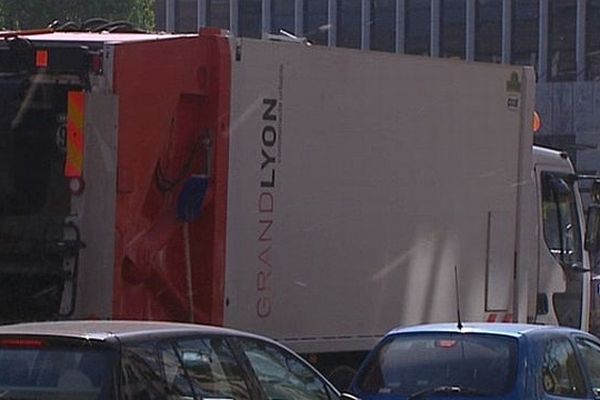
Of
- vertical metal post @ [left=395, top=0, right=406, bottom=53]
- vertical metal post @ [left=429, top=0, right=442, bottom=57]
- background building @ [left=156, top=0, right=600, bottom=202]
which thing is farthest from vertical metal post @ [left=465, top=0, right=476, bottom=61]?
vertical metal post @ [left=395, top=0, right=406, bottom=53]

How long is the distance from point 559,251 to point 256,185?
5255 mm

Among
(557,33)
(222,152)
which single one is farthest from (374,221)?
(557,33)

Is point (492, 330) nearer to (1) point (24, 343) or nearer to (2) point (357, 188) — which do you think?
(2) point (357, 188)

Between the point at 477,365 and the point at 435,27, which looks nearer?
the point at 477,365

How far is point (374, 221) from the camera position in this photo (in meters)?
13.0

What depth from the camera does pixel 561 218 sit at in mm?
16094

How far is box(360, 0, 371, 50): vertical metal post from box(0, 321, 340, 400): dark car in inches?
1852

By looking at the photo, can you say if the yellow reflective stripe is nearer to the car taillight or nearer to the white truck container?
the white truck container

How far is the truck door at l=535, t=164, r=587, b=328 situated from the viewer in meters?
15.6

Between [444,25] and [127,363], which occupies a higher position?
[444,25]

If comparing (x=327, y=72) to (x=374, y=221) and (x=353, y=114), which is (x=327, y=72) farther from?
(x=374, y=221)

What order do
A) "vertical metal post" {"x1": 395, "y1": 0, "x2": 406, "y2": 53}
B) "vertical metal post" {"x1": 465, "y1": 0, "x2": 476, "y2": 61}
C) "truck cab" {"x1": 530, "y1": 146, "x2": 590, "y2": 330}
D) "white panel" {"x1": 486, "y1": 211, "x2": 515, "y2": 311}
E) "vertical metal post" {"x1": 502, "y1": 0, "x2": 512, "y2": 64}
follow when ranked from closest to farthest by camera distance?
"white panel" {"x1": 486, "y1": 211, "x2": 515, "y2": 311}
"truck cab" {"x1": 530, "y1": 146, "x2": 590, "y2": 330}
"vertical metal post" {"x1": 502, "y1": 0, "x2": 512, "y2": 64}
"vertical metal post" {"x1": 465, "y1": 0, "x2": 476, "y2": 61}
"vertical metal post" {"x1": 395, "y1": 0, "x2": 406, "y2": 53}

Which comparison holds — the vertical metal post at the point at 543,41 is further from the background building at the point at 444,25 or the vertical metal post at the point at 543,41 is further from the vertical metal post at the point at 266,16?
the vertical metal post at the point at 266,16

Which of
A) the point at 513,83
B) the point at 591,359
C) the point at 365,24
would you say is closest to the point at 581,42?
the point at 365,24
